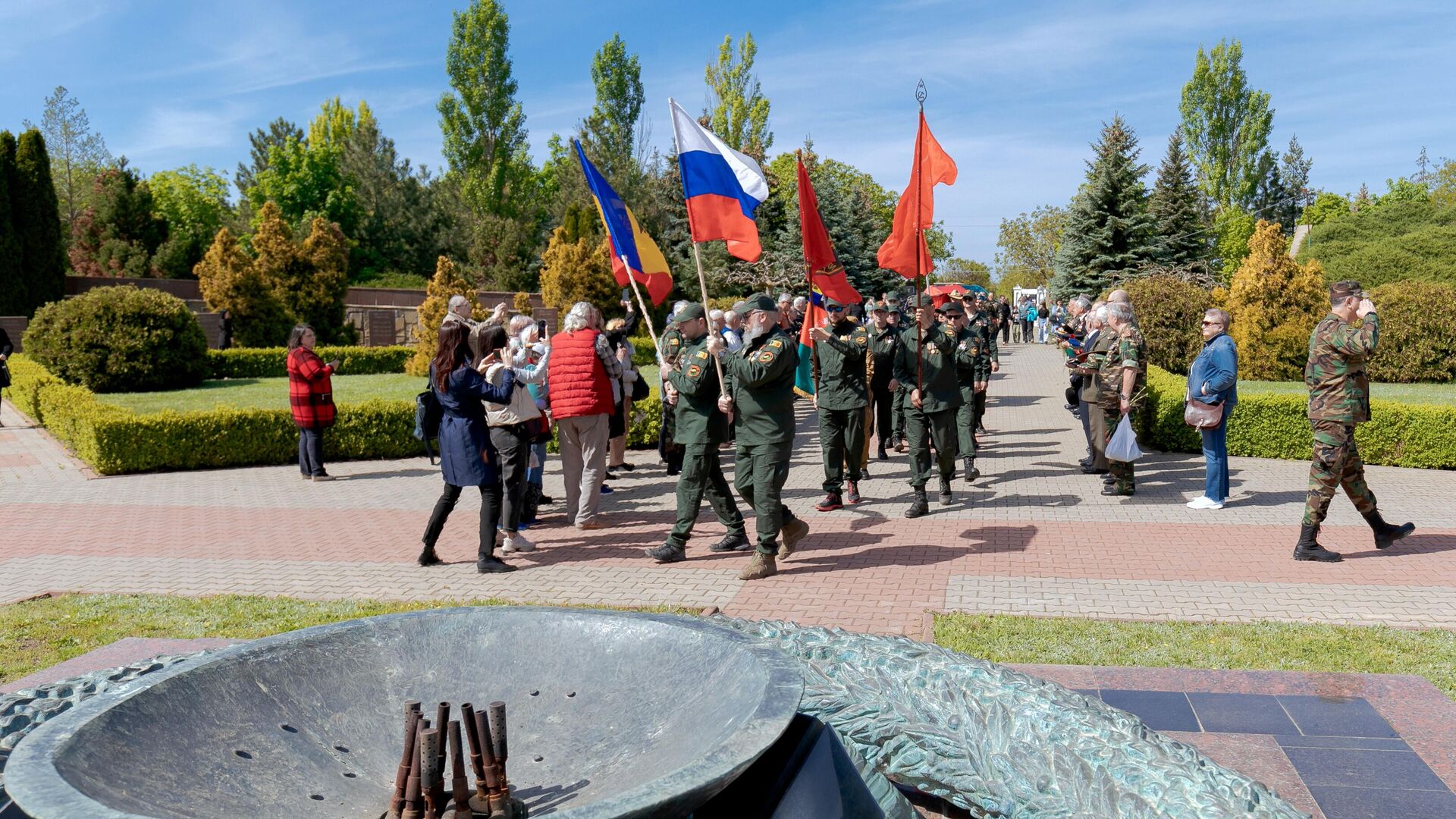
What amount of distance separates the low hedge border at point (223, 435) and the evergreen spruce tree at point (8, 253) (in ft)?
68.7

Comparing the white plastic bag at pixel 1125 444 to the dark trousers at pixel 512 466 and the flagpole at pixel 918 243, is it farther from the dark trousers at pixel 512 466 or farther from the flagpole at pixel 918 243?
the dark trousers at pixel 512 466

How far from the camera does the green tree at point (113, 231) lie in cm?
4006

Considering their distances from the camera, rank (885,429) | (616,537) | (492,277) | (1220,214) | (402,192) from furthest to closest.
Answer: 1. (1220,214)
2. (402,192)
3. (492,277)
4. (885,429)
5. (616,537)

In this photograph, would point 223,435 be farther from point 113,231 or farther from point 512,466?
point 113,231

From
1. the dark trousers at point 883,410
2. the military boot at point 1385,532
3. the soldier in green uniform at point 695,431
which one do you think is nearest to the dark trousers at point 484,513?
the soldier in green uniform at point 695,431

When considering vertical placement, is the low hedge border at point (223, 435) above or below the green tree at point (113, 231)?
below

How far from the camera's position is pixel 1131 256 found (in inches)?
1219

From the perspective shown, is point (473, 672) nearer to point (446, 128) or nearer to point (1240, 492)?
point (1240, 492)

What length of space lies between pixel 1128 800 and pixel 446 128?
2160 inches

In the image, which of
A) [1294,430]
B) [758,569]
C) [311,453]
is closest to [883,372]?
[1294,430]

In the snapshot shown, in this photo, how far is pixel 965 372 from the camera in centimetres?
1107

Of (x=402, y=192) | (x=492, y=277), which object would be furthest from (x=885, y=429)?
(x=402, y=192)

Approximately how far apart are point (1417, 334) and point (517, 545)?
18288mm

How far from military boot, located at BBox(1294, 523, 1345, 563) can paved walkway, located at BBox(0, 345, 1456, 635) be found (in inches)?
4.0
